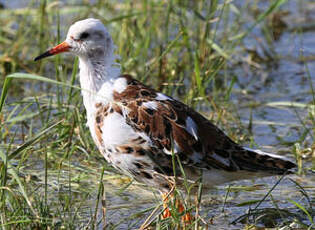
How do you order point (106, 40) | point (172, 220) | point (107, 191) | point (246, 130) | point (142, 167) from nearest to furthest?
point (172, 220), point (142, 167), point (106, 40), point (107, 191), point (246, 130)

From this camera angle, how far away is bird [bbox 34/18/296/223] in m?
4.84

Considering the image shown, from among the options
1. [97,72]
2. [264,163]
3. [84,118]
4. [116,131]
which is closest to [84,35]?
[97,72]

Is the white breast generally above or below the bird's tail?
above

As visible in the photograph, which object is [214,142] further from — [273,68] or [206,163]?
[273,68]

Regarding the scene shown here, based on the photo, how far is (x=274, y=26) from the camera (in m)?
9.75

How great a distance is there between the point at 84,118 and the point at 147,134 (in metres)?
1.24

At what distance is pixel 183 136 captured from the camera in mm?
4941

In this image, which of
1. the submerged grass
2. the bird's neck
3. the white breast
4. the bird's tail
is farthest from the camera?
the bird's neck

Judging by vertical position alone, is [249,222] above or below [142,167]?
below

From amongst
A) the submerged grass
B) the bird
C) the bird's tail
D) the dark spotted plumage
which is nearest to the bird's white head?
the bird

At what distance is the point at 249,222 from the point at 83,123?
1.72 metres

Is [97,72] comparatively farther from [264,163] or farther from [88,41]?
[264,163]

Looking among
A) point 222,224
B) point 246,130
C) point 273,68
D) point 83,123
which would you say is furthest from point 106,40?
point 273,68

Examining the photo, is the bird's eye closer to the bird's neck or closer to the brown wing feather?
the bird's neck
